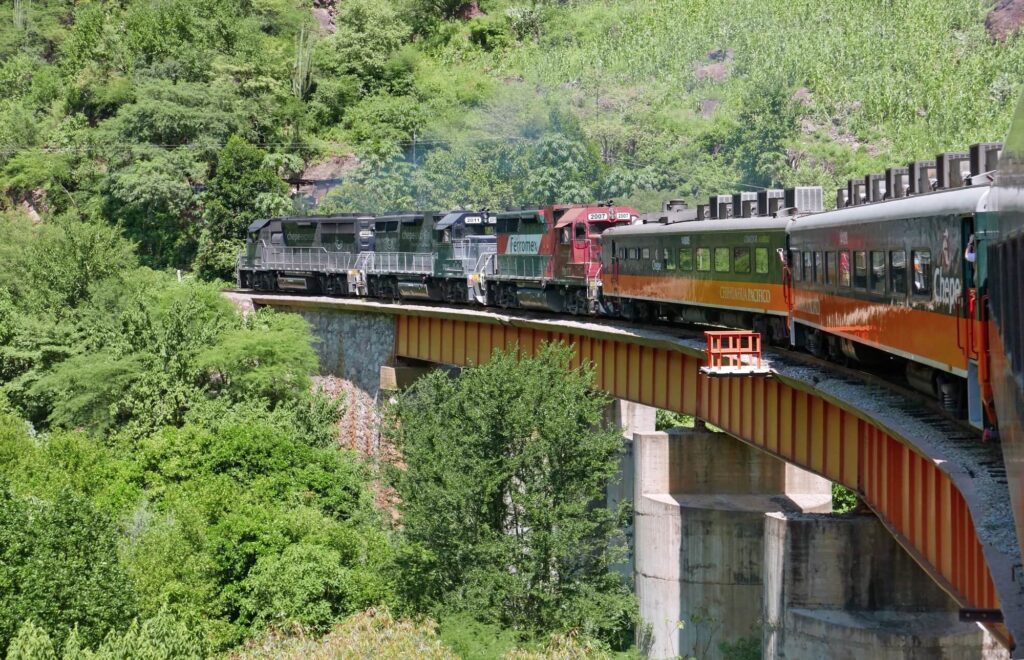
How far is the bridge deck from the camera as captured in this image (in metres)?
14.3

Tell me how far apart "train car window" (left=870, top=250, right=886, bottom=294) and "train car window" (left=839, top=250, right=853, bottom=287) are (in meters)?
1.49

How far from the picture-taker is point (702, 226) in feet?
110

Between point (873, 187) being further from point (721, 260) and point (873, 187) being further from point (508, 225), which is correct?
point (508, 225)

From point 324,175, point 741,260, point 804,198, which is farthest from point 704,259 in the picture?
point 324,175

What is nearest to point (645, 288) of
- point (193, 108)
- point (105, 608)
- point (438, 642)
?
point (438, 642)

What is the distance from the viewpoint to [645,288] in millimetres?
37375

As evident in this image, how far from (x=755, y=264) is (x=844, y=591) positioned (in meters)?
6.84

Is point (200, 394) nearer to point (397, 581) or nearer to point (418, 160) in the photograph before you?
point (397, 581)

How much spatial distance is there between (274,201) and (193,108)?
40.6 feet

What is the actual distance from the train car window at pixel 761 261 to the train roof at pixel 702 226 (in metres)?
0.46

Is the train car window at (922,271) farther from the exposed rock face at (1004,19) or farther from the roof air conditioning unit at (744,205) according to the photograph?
the exposed rock face at (1004,19)

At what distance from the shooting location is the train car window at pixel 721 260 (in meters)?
31.6

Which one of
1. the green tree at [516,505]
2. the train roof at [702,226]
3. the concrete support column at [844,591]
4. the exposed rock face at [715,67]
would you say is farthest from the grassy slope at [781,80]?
the concrete support column at [844,591]

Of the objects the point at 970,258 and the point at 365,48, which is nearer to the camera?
the point at 970,258
